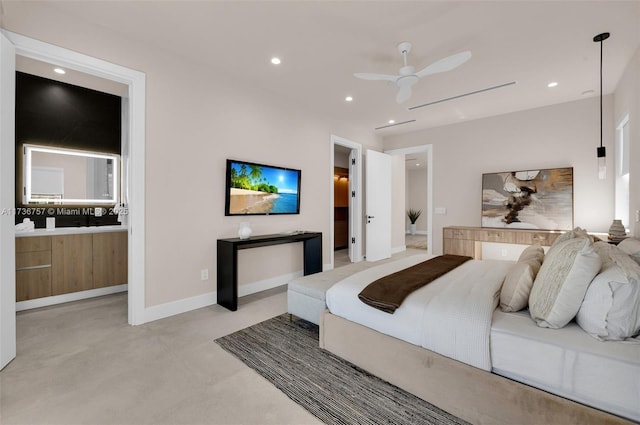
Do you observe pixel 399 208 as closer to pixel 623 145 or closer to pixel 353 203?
pixel 353 203

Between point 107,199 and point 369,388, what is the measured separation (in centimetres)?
426

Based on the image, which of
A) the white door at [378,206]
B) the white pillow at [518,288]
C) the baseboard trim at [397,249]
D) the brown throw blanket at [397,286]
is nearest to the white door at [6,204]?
the brown throw blanket at [397,286]

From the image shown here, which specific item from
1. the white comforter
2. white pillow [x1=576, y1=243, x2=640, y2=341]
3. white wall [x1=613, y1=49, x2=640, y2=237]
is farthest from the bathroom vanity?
white wall [x1=613, y1=49, x2=640, y2=237]

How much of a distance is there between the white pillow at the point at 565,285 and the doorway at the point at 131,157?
3.23 meters

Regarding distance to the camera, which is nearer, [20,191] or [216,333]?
[216,333]

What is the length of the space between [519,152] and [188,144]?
509 cm

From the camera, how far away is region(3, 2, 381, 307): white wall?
2.54 metres

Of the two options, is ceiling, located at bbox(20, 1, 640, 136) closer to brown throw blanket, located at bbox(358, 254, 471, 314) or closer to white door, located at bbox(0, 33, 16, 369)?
white door, located at bbox(0, 33, 16, 369)

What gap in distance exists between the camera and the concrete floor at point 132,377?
1.56 m

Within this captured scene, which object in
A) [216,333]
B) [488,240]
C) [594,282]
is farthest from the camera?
[488,240]

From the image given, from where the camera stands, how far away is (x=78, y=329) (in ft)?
8.58

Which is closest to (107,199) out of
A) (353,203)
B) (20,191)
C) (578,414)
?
(20,191)

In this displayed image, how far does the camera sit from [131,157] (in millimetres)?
2732

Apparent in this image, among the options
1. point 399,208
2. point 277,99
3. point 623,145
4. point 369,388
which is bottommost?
point 369,388
